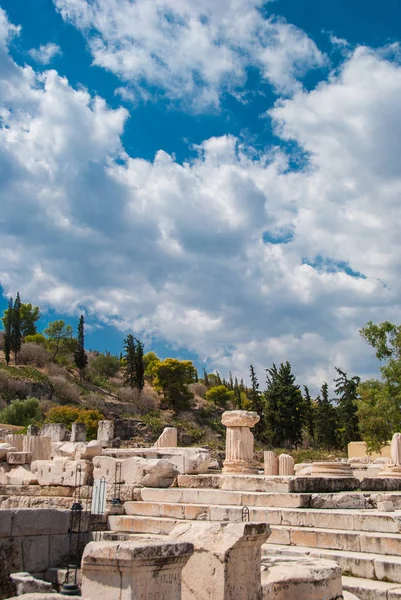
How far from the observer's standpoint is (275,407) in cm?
4550

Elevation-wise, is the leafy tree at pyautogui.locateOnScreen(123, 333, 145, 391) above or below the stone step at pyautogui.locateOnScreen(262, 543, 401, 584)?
above

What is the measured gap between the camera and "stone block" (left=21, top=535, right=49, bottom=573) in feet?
23.0

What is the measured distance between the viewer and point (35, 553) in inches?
281

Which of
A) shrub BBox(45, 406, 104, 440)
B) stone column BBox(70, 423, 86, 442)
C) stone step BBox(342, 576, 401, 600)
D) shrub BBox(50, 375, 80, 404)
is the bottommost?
stone step BBox(342, 576, 401, 600)

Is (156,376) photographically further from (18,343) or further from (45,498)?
(45,498)

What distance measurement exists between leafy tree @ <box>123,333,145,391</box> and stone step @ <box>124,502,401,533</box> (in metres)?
48.5

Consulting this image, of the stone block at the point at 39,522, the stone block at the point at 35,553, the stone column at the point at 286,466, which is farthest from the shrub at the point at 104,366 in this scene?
the stone block at the point at 35,553

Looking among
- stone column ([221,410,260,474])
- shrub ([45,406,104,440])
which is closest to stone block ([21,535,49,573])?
stone column ([221,410,260,474])

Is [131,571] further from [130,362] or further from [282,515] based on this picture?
[130,362]

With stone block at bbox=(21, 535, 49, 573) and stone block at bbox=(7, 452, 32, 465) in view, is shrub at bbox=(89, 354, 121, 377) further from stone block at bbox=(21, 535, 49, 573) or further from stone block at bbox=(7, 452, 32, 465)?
stone block at bbox=(21, 535, 49, 573)

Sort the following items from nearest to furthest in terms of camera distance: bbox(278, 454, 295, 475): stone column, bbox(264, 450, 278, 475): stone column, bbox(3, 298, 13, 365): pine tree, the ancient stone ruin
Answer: the ancient stone ruin → bbox(278, 454, 295, 475): stone column → bbox(264, 450, 278, 475): stone column → bbox(3, 298, 13, 365): pine tree

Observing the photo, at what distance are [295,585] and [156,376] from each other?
55692 millimetres

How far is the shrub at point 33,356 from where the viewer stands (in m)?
58.1

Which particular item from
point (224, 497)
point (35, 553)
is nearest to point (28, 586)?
point (35, 553)
